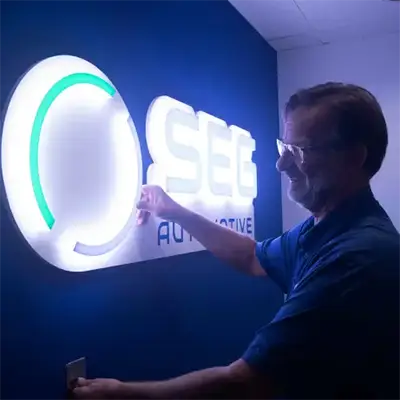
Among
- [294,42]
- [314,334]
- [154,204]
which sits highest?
[294,42]

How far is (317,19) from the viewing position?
282cm

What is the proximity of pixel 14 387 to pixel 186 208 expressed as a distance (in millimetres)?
779

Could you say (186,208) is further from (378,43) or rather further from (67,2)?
(378,43)

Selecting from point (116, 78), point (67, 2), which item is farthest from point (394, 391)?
point (67, 2)

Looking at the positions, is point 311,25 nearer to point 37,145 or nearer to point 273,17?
point 273,17

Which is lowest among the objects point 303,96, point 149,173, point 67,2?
point 149,173

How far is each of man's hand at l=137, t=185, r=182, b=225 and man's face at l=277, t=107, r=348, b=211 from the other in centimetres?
39

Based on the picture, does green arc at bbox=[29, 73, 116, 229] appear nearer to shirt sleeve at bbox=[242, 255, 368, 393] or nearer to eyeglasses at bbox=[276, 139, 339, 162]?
shirt sleeve at bbox=[242, 255, 368, 393]

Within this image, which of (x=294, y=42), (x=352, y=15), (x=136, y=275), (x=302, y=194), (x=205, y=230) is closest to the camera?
(x=302, y=194)

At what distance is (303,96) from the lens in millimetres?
1533

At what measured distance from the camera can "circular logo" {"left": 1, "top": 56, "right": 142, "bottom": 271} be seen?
114cm

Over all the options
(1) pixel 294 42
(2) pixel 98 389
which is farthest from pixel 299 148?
(1) pixel 294 42

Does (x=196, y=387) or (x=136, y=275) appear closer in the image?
(x=196, y=387)

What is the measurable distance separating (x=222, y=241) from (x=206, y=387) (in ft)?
2.49
